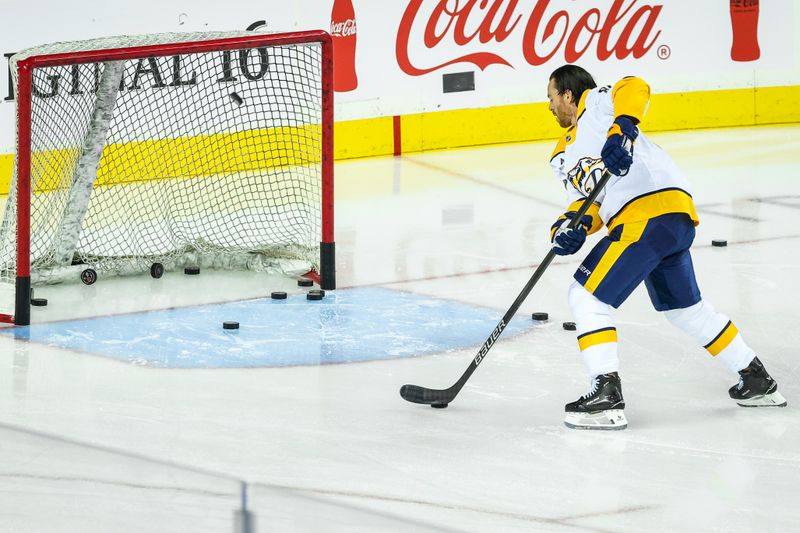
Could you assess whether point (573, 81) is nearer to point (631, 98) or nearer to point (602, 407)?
point (631, 98)

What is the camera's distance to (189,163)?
22.9 ft

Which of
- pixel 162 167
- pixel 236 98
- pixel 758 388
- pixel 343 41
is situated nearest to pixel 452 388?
pixel 758 388

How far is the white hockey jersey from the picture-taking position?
13.1 ft

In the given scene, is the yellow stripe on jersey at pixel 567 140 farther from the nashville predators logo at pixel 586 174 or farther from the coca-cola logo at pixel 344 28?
the coca-cola logo at pixel 344 28

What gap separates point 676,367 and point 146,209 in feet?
9.85

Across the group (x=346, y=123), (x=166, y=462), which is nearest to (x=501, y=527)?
(x=166, y=462)

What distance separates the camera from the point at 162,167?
264 inches

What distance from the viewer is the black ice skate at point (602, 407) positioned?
399 cm

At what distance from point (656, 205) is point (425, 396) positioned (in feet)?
2.89

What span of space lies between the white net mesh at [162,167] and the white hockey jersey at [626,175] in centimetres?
217

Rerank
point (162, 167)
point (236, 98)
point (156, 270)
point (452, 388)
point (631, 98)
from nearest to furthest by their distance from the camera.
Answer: point (631, 98)
point (452, 388)
point (156, 270)
point (162, 167)
point (236, 98)

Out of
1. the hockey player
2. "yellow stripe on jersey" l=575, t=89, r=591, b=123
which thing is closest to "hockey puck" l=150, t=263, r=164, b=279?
the hockey player

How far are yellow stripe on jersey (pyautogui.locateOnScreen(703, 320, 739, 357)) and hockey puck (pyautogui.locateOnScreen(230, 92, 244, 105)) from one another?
12.7ft

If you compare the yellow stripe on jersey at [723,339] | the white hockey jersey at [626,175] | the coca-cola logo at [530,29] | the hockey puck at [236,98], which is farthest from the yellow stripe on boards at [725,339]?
the coca-cola logo at [530,29]
